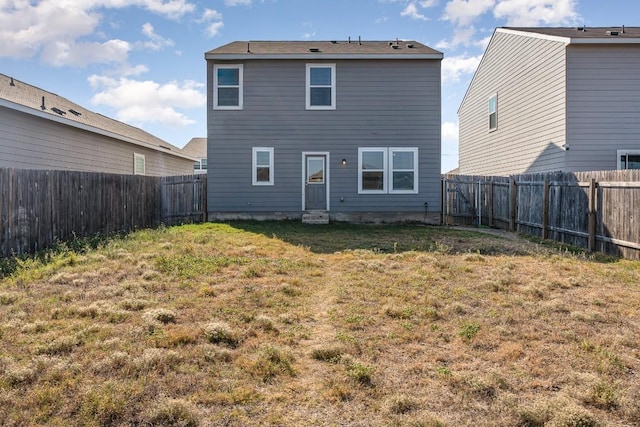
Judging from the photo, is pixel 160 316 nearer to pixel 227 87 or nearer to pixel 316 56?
pixel 227 87

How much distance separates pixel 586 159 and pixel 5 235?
14575mm

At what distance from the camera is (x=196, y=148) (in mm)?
35625

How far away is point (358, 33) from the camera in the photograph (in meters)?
16.3

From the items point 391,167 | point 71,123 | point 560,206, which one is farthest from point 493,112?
point 71,123

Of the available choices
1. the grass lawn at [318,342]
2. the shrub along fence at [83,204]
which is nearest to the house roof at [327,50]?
the shrub along fence at [83,204]

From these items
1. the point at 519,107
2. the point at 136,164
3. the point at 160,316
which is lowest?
the point at 160,316

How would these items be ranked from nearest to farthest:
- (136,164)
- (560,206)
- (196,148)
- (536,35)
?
1. (560,206)
2. (536,35)
3. (136,164)
4. (196,148)

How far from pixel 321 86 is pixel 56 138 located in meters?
8.58

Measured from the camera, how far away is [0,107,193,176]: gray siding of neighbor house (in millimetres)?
11664

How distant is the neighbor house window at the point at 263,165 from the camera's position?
1470cm

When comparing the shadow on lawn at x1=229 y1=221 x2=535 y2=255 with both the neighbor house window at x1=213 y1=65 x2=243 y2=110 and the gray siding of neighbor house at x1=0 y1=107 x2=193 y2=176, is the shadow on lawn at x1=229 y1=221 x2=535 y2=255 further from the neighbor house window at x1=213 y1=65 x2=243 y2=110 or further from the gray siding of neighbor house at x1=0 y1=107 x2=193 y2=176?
the gray siding of neighbor house at x1=0 y1=107 x2=193 y2=176

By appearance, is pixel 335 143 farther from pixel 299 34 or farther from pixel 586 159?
pixel 586 159

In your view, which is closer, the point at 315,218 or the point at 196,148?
the point at 315,218

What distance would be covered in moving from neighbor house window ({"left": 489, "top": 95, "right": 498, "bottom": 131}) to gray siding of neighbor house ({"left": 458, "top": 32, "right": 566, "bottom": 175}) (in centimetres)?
22
